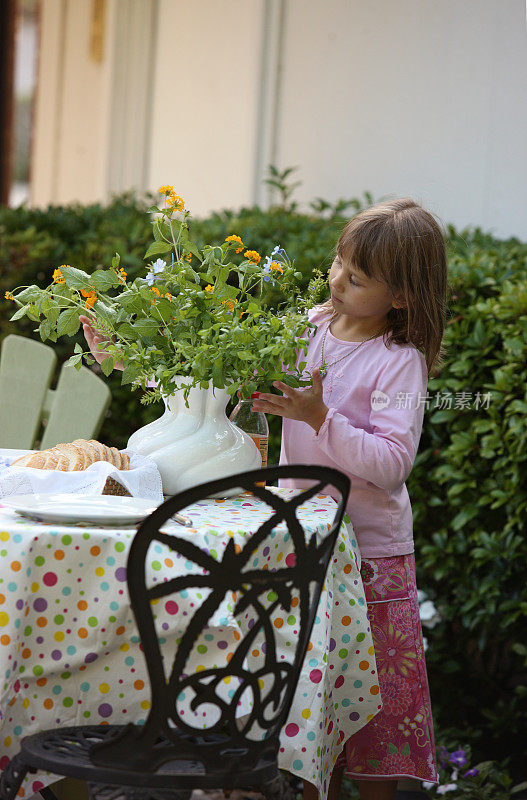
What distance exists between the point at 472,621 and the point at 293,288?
5.34 ft

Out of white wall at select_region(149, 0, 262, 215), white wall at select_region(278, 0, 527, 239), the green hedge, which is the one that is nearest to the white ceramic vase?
the green hedge

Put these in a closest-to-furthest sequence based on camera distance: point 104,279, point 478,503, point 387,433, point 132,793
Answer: point 132,793
point 104,279
point 387,433
point 478,503

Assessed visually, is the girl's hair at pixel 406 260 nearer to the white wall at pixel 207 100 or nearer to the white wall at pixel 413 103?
the white wall at pixel 413 103

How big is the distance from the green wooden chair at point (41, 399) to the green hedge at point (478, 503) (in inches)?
26.4

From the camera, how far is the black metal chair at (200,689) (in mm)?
1359

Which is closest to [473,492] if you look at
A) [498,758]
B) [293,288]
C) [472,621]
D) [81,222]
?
[472,621]

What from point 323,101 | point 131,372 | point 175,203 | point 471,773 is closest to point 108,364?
point 131,372

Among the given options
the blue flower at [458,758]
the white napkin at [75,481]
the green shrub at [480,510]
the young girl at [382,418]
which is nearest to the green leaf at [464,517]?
the green shrub at [480,510]

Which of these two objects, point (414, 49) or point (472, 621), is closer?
point (472, 621)

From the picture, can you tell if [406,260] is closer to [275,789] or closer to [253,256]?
[253,256]

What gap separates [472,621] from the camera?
10.6 ft

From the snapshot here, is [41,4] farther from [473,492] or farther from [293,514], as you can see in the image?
[293,514]

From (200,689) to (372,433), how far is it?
882mm

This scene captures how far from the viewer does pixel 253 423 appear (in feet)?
7.18
